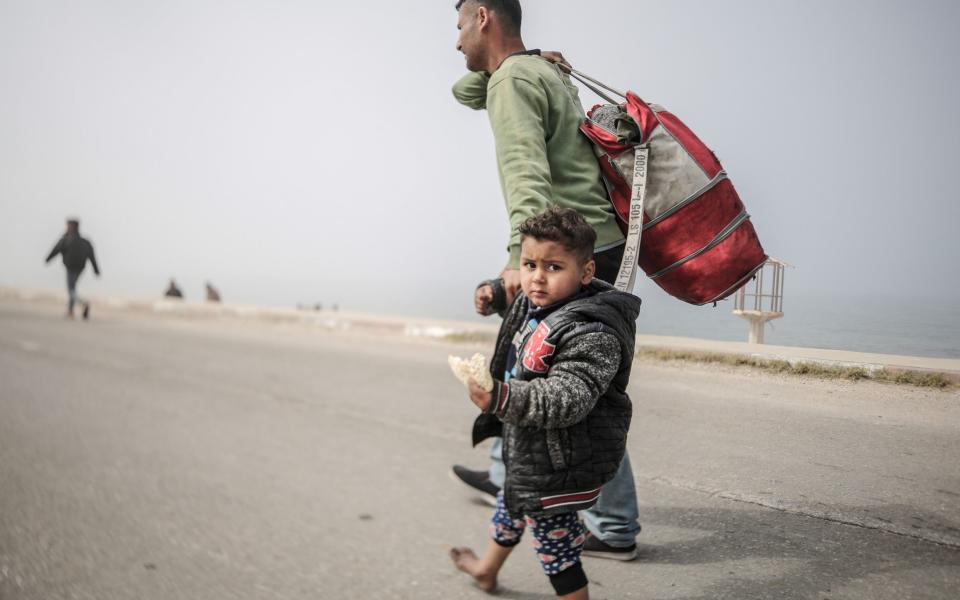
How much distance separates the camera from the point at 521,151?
1.79 m

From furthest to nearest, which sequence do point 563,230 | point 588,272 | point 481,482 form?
point 481,482 < point 588,272 < point 563,230

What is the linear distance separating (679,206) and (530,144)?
1.33 feet

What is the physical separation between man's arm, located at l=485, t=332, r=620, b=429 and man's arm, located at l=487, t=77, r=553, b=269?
0.36m

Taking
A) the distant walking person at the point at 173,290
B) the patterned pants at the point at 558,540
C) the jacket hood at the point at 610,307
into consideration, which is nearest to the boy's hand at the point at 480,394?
the jacket hood at the point at 610,307

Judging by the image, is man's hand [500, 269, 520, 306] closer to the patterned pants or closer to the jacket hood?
the jacket hood

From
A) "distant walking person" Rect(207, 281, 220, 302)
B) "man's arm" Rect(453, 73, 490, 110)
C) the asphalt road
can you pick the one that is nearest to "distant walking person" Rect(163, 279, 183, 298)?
"distant walking person" Rect(207, 281, 220, 302)

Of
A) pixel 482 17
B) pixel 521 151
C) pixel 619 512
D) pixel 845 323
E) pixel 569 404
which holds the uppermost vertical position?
pixel 482 17

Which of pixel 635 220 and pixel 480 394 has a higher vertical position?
pixel 635 220

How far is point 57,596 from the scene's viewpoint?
1.98 m

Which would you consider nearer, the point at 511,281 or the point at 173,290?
the point at 511,281

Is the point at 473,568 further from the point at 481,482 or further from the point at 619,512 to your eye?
the point at 481,482

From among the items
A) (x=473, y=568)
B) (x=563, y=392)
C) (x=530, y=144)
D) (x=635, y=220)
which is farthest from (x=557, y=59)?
(x=473, y=568)

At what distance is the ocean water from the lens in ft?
5.61

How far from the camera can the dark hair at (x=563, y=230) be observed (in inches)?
59.9
